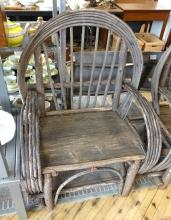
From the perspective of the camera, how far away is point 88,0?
243cm

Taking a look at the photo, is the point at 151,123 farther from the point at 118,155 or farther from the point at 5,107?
the point at 5,107

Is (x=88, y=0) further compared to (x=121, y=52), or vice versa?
(x=88, y=0)

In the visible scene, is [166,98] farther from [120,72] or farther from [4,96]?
[4,96]

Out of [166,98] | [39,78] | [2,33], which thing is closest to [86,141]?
[39,78]

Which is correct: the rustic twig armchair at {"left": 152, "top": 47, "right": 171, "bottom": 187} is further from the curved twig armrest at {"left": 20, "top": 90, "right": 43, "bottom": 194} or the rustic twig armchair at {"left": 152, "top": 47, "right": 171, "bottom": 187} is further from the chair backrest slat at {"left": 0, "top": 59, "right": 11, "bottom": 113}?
the chair backrest slat at {"left": 0, "top": 59, "right": 11, "bottom": 113}

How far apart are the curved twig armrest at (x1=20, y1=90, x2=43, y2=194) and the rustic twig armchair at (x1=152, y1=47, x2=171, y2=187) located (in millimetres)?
667

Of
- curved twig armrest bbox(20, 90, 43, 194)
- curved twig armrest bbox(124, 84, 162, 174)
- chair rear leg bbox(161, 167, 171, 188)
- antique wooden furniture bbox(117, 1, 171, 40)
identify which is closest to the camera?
curved twig armrest bbox(20, 90, 43, 194)

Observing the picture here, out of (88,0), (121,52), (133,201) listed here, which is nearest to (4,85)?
(121,52)

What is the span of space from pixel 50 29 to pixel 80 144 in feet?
1.88

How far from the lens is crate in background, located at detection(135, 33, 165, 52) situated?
2.51 metres

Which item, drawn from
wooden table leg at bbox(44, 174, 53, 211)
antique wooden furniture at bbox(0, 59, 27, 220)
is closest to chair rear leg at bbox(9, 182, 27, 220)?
antique wooden furniture at bbox(0, 59, 27, 220)

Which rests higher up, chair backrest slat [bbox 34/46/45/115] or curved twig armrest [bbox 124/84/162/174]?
chair backrest slat [bbox 34/46/45/115]

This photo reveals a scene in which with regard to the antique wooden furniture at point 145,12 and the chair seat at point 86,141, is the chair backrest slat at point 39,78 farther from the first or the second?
the antique wooden furniture at point 145,12

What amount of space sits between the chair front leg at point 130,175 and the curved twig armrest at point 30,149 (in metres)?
0.47
